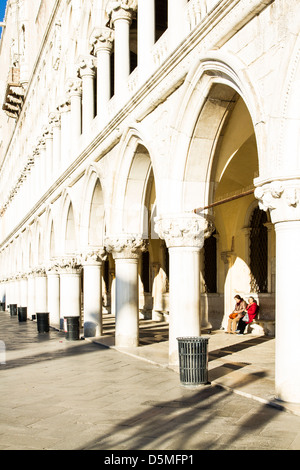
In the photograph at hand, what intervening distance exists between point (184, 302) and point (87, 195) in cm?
711

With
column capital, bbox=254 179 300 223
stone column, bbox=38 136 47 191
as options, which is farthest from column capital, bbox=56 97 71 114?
column capital, bbox=254 179 300 223

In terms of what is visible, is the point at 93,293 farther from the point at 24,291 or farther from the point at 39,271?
the point at 24,291

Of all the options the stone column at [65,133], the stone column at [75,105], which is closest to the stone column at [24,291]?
the stone column at [65,133]

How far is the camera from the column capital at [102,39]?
50.3 feet

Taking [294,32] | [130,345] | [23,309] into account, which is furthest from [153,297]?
[294,32]

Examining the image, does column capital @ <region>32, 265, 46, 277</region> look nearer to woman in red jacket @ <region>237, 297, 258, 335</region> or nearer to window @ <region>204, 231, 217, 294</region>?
window @ <region>204, 231, 217, 294</region>

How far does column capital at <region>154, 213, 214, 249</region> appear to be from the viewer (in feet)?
34.1

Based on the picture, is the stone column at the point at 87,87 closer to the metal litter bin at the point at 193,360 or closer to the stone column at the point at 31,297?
the metal litter bin at the point at 193,360

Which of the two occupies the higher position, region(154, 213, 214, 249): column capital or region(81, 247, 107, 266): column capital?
region(154, 213, 214, 249): column capital

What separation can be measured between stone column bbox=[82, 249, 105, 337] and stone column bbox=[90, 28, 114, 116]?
3.95 metres

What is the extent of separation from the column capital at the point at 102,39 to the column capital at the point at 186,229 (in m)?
6.86

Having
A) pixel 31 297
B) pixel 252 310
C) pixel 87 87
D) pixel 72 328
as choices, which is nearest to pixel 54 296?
pixel 72 328

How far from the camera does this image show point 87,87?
17688 mm
